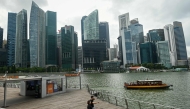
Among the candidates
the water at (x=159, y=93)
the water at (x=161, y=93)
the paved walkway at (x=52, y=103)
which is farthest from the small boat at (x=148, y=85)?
the paved walkway at (x=52, y=103)

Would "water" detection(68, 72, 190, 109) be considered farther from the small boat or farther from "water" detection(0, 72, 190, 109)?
the small boat

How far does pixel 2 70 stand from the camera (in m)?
182

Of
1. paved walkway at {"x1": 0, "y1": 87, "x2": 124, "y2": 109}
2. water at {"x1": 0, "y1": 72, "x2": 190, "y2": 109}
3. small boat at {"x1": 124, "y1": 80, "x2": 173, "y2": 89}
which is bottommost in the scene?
water at {"x1": 0, "y1": 72, "x2": 190, "y2": 109}

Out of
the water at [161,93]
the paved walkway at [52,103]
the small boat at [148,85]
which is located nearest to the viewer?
the paved walkway at [52,103]

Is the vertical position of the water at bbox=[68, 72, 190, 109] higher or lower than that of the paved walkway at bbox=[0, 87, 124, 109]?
lower

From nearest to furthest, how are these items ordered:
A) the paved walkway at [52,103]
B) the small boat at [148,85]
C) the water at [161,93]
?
the paved walkway at [52,103]
the water at [161,93]
the small boat at [148,85]

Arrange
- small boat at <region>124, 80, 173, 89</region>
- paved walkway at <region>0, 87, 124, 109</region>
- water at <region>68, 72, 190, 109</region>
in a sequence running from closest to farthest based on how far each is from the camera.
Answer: paved walkway at <region>0, 87, 124, 109</region> < water at <region>68, 72, 190, 109</region> < small boat at <region>124, 80, 173, 89</region>

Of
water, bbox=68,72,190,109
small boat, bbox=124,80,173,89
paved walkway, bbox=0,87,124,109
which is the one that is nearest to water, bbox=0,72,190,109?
water, bbox=68,72,190,109

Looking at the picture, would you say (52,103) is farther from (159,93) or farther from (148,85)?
(148,85)

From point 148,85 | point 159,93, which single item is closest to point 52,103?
point 159,93

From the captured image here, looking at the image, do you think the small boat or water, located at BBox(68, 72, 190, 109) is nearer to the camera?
water, located at BBox(68, 72, 190, 109)

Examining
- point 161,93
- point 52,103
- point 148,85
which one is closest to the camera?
point 52,103

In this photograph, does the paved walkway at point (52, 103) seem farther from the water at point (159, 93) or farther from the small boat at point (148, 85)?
the small boat at point (148, 85)

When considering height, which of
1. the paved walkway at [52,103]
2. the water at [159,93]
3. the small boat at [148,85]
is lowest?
the water at [159,93]
